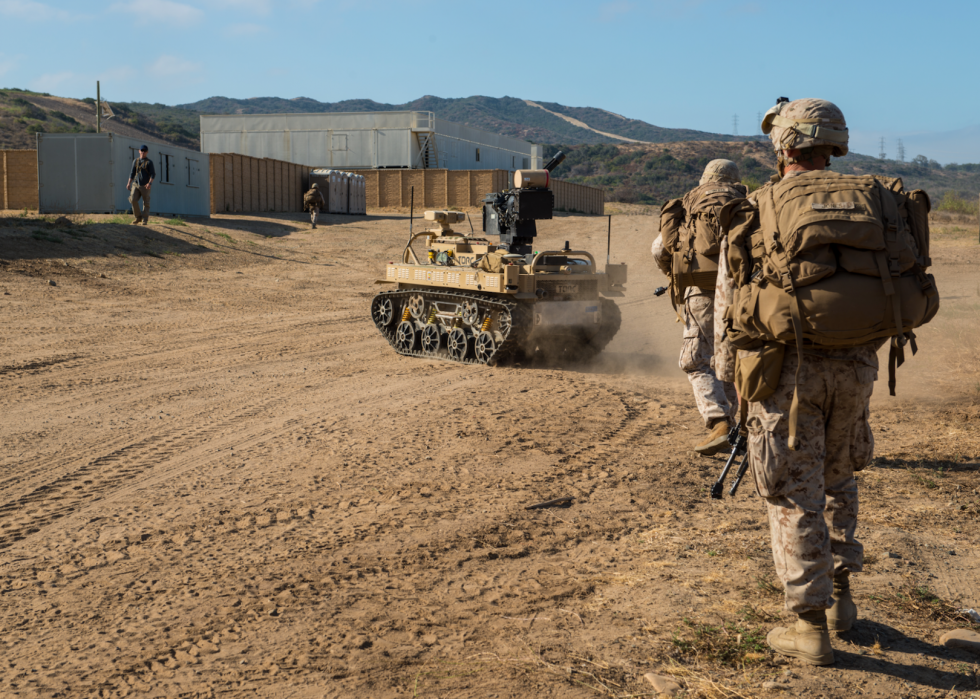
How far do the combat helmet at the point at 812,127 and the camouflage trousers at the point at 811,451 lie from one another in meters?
0.82

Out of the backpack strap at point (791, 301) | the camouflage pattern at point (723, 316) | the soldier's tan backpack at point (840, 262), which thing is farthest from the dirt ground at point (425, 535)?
the soldier's tan backpack at point (840, 262)

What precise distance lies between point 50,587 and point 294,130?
159 feet

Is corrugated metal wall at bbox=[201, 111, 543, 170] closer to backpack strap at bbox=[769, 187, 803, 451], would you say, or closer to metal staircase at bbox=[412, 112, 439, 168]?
metal staircase at bbox=[412, 112, 439, 168]

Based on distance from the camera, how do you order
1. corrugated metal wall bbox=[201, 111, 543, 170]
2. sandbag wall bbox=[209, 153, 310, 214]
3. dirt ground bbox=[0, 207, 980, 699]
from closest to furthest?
dirt ground bbox=[0, 207, 980, 699] → sandbag wall bbox=[209, 153, 310, 214] → corrugated metal wall bbox=[201, 111, 543, 170]

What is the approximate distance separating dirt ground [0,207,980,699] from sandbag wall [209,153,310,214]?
21.3 metres

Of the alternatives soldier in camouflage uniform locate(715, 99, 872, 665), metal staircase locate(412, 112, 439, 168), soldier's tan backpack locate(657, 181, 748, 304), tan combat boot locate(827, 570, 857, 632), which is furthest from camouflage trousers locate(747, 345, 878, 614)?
metal staircase locate(412, 112, 439, 168)

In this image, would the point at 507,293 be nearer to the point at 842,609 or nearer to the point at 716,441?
the point at 716,441

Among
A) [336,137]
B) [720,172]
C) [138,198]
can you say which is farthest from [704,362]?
[336,137]

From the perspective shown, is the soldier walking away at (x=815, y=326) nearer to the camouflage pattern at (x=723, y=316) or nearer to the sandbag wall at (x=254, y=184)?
the camouflage pattern at (x=723, y=316)

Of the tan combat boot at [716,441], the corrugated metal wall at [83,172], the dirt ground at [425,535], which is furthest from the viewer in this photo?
the corrugated metal wall at [83,172]

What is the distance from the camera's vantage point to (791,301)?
3.38m

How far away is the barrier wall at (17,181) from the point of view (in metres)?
29.0

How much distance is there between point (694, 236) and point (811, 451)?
11.2ft

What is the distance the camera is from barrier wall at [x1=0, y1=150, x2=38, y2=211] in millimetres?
28953
